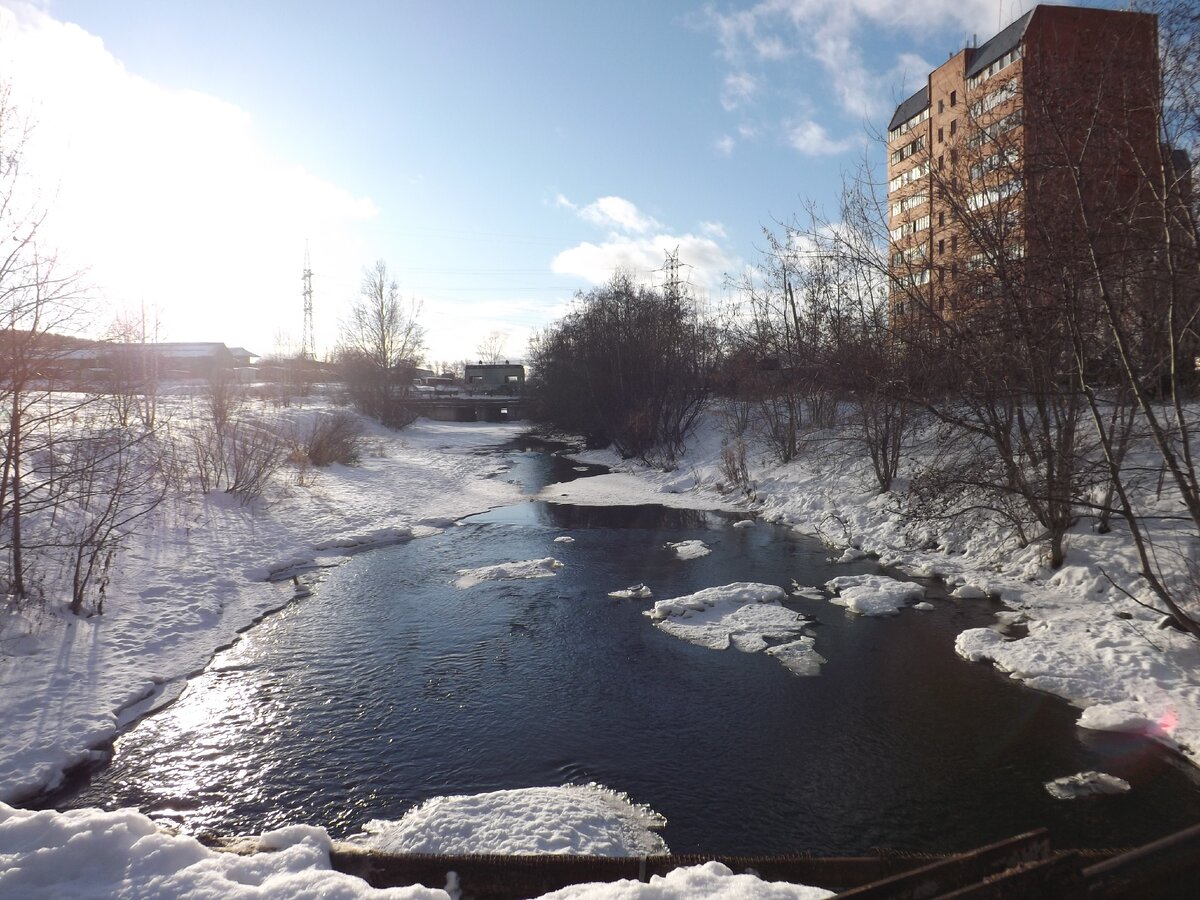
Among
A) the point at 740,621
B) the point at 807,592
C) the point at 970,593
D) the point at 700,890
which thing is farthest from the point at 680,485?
the point at 700,890

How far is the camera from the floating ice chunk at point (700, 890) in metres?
3.33

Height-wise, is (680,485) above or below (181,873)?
below

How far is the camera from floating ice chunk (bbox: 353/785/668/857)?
4.99 meters

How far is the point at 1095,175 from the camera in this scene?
8.10 m

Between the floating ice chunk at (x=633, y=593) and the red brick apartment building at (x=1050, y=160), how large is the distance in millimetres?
5738

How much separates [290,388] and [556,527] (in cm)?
3345

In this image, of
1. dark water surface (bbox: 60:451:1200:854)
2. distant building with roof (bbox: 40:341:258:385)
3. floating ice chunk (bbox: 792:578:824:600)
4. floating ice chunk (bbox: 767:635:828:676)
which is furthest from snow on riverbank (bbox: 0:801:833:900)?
floating ice chunk (bbox: 792:578:824:600)

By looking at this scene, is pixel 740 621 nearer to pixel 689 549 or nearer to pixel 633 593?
pixel 633 593

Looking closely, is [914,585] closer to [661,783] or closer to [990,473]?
[990,473]

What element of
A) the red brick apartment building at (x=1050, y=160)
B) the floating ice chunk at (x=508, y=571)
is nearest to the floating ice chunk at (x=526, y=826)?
the red brick apartment building at (x=1050, y=160)

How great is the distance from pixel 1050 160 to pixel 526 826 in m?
8.15

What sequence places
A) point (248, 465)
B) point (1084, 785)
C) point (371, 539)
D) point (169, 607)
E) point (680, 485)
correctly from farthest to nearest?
point (680, 485)
point (248, 465)
point (371, 539)
point (169, 607)
point (1084, 785)

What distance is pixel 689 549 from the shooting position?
1449 centimetres

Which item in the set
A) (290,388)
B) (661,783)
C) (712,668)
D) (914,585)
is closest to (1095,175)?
(914,585)
